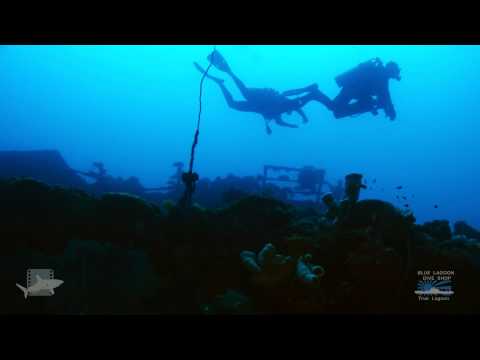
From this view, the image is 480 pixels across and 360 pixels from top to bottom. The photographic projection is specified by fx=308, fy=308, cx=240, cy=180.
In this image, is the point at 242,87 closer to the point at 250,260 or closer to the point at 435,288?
the point at 250,260

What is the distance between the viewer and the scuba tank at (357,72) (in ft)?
18.1

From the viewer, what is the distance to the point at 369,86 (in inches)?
222

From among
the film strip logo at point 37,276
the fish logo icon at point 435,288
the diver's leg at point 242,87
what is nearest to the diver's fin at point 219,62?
the diver's leg at point 242,87

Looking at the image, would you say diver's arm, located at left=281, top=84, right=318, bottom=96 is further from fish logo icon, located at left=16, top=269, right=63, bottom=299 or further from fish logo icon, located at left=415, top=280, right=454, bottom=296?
fish logo icon, located at left=16, top=269, right=63, bottom=299

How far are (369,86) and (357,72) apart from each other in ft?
1.11

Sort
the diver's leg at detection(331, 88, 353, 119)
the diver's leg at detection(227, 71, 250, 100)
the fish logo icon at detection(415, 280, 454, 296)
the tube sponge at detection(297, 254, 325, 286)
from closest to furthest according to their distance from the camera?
the tube sponge at detection(297, 254, 325, 286)
the fish logo icon at detection(415, 280, 454, 296)
the diver's leg at detection(331, 88, 353, 119)
the diver's leg at detection(227, 71, 250, 100)

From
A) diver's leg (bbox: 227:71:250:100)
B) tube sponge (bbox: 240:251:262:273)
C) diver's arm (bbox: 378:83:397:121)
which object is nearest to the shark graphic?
tube sponge (bbox: 240:251:262:273)

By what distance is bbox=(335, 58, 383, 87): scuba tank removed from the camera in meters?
5.52

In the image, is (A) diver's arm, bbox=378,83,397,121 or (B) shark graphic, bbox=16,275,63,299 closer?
(B) shark graphic, bbox=16,275,63,299

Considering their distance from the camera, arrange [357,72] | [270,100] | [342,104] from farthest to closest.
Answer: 1. [270,100]
2. [342,104]
3. [357,72]

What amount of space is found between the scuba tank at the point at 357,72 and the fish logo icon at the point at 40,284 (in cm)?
547

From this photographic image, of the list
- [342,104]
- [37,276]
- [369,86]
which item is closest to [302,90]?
[342,104]
